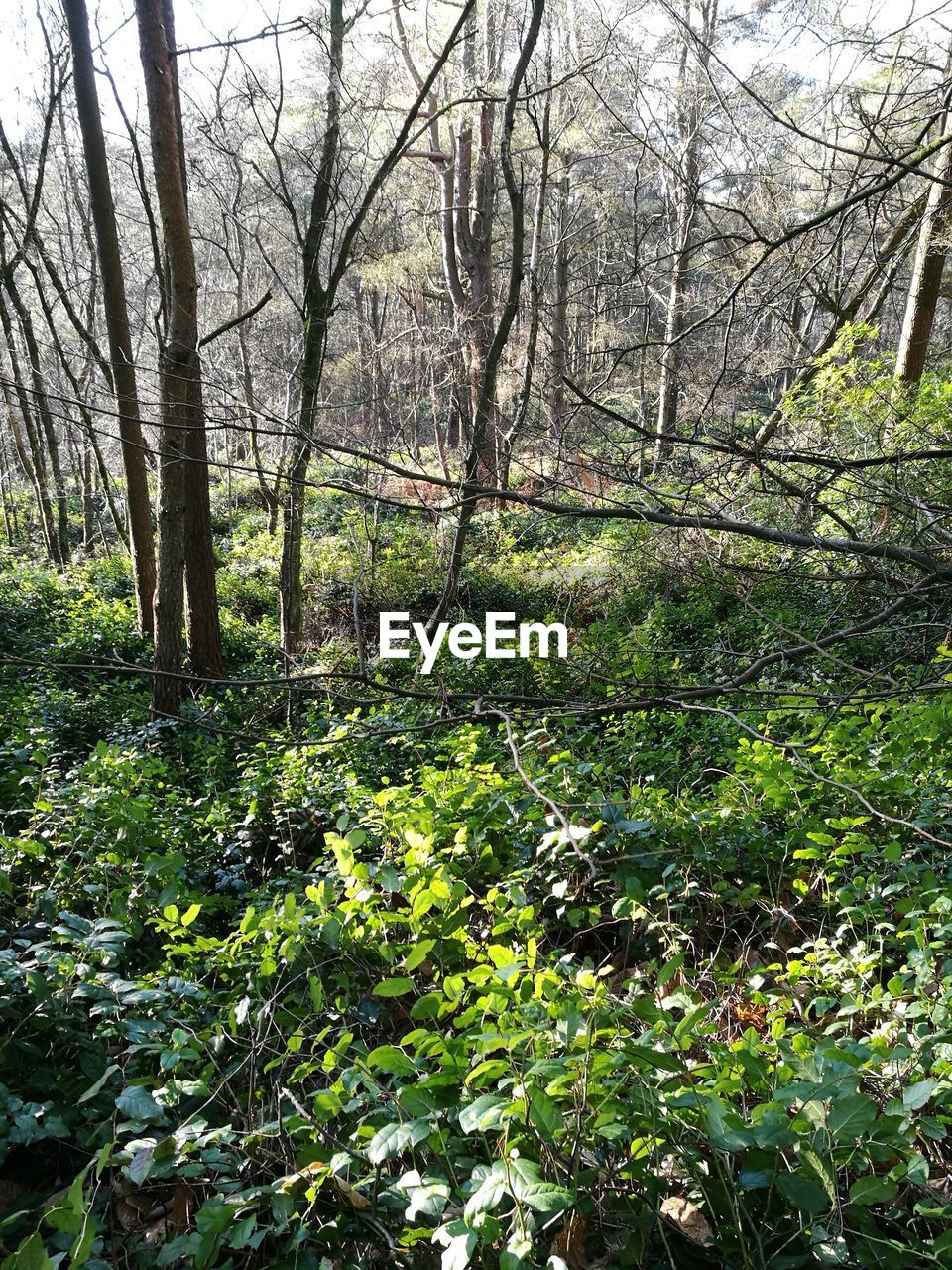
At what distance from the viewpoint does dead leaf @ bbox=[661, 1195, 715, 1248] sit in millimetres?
1661

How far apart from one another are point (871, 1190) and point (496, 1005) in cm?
78

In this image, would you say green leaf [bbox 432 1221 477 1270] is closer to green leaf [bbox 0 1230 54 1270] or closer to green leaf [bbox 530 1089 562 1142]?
green leaf [bbox 530 1089 562 1142]

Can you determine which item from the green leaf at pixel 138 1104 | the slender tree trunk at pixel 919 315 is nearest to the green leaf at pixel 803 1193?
the green leaf at pixel 138 1104

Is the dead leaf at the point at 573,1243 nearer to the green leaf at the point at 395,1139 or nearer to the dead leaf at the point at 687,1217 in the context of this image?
the dead leaf at the point at 687,1217

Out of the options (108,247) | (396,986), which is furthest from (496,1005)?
(108,247)

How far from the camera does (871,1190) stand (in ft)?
4.47

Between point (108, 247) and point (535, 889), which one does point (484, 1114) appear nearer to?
point (535, 889)

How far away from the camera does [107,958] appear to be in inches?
90.7

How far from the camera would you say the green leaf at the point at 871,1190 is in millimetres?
1352

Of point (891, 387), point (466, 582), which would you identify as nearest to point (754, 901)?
point (891, 387)

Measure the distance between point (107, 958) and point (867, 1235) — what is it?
1.98m

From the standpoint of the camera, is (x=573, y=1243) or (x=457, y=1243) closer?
(x=457, y=1243)

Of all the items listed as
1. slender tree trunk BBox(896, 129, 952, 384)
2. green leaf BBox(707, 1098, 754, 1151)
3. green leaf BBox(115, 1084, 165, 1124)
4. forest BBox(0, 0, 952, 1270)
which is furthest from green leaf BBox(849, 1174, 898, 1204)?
slender tree trunk BBox(896, 129, 952, 384)

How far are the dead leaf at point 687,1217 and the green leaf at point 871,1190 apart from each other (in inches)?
16.0
